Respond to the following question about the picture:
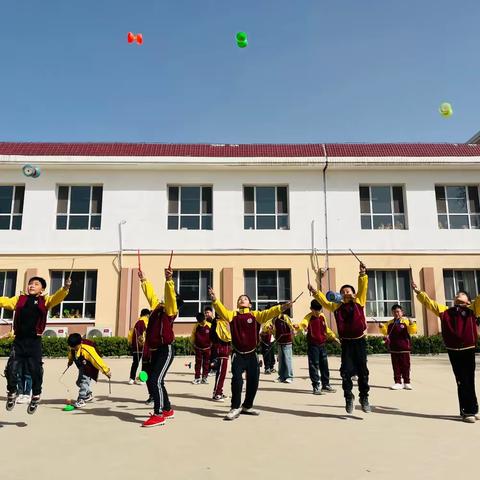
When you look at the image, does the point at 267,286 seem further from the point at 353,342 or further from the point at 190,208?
the point at 353,342

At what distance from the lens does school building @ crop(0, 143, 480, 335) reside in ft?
63.4

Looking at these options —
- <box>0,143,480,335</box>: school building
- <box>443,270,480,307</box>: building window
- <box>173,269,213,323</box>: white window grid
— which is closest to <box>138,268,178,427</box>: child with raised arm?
<box>0,143,480,335</box>: school building

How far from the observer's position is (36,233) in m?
19.6

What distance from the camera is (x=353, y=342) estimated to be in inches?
290

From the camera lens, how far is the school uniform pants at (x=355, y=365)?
7.19m

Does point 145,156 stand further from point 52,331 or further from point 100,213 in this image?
point 52,331

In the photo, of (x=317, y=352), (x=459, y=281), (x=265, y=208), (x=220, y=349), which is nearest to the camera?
(x=220, y=349)

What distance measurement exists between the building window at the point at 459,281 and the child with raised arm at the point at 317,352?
1238 cm

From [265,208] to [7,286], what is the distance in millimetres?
11646

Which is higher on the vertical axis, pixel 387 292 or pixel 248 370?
pixel 387 292

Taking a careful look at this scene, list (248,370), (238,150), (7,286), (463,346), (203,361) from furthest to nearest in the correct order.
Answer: (238,150), (7,286), (203,361), (248,370), (463,346)

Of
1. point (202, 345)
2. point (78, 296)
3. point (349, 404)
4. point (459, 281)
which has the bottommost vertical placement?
point (349, 404)

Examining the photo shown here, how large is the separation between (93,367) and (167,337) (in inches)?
83.8

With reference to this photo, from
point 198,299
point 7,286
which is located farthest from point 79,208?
point 198,299
